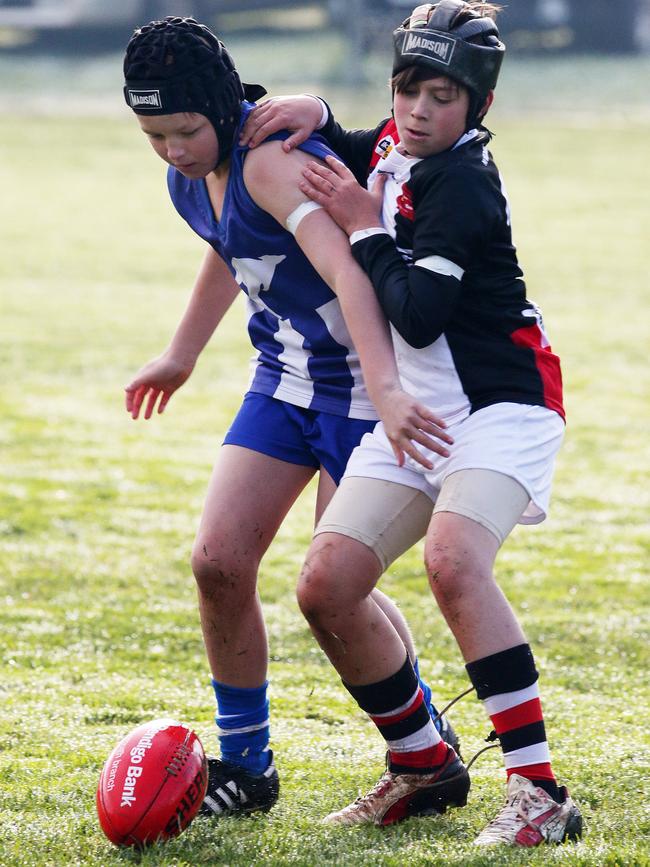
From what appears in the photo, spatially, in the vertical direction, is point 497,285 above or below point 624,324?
above

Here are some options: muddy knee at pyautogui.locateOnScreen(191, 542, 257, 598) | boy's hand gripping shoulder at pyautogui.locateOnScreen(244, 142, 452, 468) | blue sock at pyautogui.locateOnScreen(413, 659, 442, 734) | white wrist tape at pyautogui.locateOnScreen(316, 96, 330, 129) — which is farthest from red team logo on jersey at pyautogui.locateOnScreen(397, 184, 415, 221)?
blue sock at pyautogui.locateOnScreen(413, 659, 442, 734)

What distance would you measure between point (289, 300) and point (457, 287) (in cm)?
61

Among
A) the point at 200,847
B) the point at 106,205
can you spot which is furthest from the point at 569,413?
the point at 106,205

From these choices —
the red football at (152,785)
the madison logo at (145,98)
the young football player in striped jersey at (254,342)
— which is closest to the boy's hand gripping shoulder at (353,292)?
the young football player in striped jersey at (254,342)

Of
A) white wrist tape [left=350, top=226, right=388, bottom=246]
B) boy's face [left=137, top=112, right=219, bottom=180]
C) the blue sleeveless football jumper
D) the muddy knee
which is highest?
boy's face [left=137, top=112, right=219, bottom=180]

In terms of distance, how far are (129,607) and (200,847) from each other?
8.26ft

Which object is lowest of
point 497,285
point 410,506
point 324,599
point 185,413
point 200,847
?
point 185,413

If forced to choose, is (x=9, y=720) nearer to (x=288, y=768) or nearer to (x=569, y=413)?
(x=288, y=768)

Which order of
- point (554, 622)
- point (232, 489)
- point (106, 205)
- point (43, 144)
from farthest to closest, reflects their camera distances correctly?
point (43, 144) → point (106, 205) → point (554, 622) → point (232, 489)

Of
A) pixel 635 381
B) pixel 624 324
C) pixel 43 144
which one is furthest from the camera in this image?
pixel 43 144

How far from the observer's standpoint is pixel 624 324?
13023mm

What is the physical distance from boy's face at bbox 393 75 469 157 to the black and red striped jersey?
0.12 ft

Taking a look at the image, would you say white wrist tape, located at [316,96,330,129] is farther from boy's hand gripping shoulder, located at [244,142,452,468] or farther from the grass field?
the grass field

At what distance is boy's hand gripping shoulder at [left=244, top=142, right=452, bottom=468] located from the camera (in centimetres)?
313
